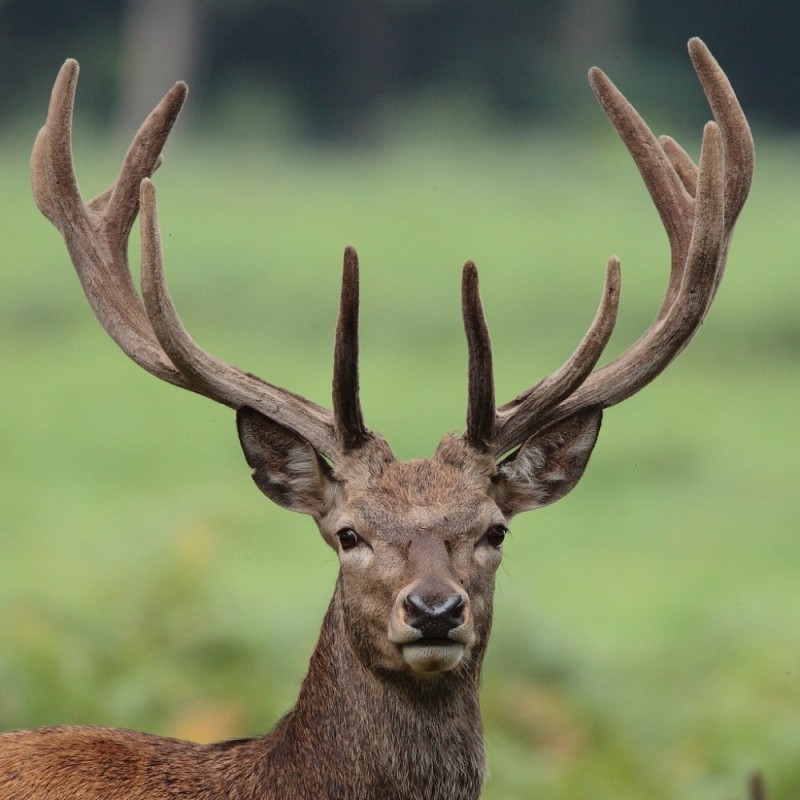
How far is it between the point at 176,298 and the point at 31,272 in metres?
2.25

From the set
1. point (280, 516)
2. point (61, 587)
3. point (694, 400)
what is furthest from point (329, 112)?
point (61, 587)

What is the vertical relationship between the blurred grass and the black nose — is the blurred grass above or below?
Answer: above

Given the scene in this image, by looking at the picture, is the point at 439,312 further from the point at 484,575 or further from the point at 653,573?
the point at 484,575

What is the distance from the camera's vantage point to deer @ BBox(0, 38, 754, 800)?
20.2ft

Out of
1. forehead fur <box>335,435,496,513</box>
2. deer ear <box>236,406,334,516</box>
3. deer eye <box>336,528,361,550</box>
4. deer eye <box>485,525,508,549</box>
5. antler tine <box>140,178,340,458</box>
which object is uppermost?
antler tine <box>140,178,340,458</box>

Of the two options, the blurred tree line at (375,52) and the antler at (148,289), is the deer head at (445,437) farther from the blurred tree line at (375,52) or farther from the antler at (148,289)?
the blurred tree line at (375,52)

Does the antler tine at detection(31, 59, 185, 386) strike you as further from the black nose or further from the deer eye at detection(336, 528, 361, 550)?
the black nose

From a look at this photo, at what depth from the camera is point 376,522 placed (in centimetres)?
621

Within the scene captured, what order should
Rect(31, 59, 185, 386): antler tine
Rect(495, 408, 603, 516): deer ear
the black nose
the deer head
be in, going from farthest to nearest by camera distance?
Rect(31, 59, 185, 386): antler tine < Rect(495, 408, 603, 516): deer ear < the deer head < the black nose

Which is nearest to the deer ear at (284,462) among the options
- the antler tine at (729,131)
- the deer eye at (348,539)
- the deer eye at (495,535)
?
the deer eye at (348,539)

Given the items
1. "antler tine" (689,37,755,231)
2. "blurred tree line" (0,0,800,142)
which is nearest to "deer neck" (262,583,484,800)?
"antler tine" (689,37,755,231)

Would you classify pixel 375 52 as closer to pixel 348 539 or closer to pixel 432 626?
pixel 348 539

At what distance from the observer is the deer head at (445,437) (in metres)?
6.11

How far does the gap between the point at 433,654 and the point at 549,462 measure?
106 centimetres
